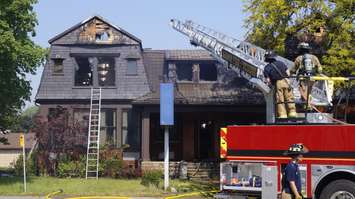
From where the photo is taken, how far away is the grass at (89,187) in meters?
19.2

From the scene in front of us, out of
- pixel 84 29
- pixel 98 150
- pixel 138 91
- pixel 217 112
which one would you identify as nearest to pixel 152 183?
pixel 98 150

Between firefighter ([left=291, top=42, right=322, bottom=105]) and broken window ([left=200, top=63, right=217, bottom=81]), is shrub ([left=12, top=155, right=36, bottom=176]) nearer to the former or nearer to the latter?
broken window ([left=200, top=63, right=217, bottom=81])

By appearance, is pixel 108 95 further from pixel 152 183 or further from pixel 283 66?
pixel 283 66

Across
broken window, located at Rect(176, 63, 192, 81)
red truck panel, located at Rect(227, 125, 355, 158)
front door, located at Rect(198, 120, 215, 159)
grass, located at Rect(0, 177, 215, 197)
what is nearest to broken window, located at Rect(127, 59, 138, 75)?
broken window, located at Rect(176, 63, 192, 81)

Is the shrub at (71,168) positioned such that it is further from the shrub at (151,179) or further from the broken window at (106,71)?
the broken window at (106,71)

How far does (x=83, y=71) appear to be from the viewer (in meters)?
29.5

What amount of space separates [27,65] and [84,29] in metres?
9.48

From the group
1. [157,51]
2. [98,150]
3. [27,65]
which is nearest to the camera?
[27,65]

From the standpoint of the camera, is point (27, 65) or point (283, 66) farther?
point (27, 65)

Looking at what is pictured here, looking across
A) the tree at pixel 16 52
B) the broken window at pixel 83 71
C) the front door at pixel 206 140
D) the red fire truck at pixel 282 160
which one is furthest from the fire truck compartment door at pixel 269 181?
the broken window at pixel 83 71

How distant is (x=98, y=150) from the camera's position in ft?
82.3

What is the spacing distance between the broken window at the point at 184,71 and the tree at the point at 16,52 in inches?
405

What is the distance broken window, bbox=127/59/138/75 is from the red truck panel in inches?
647

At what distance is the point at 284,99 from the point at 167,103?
320 inches
